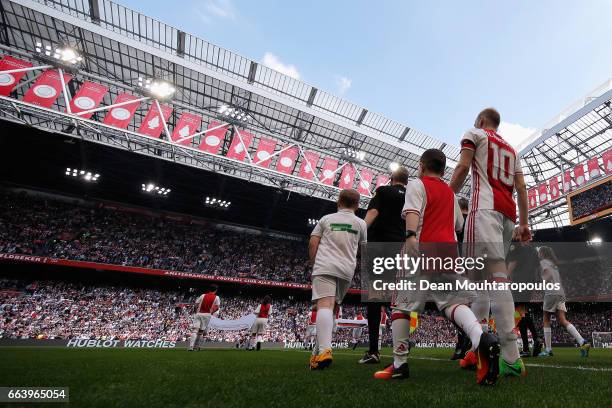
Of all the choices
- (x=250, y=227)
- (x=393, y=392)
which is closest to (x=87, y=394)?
(x=393, y=392)

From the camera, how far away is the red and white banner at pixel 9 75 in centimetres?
1316

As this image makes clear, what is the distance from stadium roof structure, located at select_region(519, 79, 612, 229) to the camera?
20172mm

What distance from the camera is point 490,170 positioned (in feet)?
8.96

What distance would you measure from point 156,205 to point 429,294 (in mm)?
26831

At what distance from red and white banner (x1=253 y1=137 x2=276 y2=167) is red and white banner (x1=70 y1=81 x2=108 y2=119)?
7416mm

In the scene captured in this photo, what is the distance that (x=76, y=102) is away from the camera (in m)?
14.3

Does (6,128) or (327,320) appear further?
(6,128)

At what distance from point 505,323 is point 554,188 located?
25.4 meters

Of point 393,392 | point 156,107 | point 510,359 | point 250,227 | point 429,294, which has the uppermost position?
point 156,107

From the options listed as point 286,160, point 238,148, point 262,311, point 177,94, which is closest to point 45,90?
point 177,94

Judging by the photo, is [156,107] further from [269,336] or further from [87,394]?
[87,394]

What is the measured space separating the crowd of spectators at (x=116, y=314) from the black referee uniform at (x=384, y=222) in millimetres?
14760

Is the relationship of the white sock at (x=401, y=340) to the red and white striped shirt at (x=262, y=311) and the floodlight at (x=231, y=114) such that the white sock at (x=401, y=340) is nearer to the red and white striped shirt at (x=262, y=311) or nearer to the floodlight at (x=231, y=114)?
the red and white striped shirt at (x=262, y=311)

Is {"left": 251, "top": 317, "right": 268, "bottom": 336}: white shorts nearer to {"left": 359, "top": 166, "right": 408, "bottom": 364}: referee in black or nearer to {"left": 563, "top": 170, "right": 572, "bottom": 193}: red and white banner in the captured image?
{"left": 359, "top": 166, "right": 408, "bottom": 364}: referee in black
